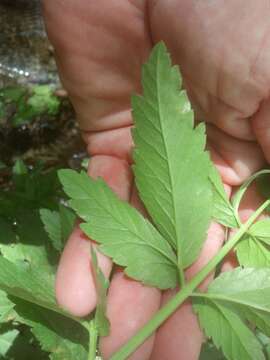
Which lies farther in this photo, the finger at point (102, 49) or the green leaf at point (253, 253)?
the finger at point (102, 49)

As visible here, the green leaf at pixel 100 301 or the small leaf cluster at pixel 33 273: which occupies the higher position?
the green leaf at pixel 100 301

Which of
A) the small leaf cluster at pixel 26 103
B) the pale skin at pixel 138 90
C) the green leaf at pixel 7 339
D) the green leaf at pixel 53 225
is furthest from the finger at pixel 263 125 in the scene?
the small leaf cluster at pixel 26 103

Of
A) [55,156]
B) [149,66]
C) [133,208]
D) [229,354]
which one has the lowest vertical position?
[55,156]

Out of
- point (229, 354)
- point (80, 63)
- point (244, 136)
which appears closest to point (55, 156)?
point (80, 63)

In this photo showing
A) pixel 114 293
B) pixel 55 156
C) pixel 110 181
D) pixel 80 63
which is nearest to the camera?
pixel 114 293

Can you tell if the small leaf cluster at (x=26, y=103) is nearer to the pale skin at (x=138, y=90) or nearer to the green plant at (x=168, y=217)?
the pale skin at (x=138, y=90)

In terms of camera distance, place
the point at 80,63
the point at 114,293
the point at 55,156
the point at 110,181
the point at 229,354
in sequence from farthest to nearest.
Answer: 1. the point at 55,156
2. the point at 80,63
3. the point at 110,181
4. the point at 114,293
5. the point at 229,354

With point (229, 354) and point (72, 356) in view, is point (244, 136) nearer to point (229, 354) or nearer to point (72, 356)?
point (229, 354)

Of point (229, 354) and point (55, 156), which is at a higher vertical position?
point (229, 354)
